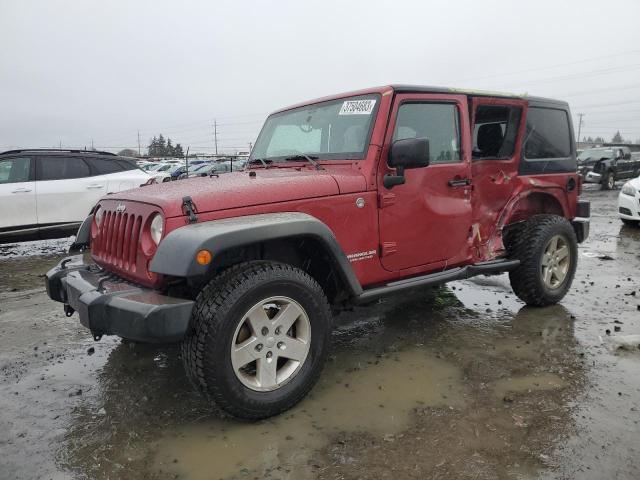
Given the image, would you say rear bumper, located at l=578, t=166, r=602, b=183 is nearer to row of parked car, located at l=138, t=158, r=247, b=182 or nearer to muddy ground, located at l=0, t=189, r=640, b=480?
row of parked car, located at l=138, t=158, r=247, b=182

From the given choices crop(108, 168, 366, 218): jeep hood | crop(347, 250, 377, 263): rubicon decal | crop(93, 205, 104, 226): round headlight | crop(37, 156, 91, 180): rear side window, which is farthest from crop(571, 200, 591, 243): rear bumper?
crop(37, 156, 91, 180): rear side window

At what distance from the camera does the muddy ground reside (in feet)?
7.68

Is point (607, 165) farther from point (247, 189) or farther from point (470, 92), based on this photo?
point (247, 189)

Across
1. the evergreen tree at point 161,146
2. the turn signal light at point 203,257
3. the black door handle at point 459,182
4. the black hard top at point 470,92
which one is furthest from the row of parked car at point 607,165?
the evergreen tree at point 161,146

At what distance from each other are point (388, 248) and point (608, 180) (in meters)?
18.3

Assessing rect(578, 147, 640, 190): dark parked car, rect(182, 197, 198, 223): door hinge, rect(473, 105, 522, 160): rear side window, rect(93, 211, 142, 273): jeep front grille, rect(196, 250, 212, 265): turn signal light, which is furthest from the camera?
rect(578, 147, 640, 190): dark parked car

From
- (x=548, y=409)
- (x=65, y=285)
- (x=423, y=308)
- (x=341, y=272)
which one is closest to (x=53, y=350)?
(x=65, y=285)

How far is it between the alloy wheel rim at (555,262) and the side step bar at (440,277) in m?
0.50

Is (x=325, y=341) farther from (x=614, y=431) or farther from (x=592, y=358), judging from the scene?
(x=592, y=358)

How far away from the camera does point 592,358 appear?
3.49m

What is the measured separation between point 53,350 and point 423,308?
3.35 meters

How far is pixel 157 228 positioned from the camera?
267 centimetres

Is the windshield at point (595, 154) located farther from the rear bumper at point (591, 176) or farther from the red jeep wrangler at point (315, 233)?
the red jeep wrangler at point (315, 233)

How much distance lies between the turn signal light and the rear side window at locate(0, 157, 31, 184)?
6.47 m
